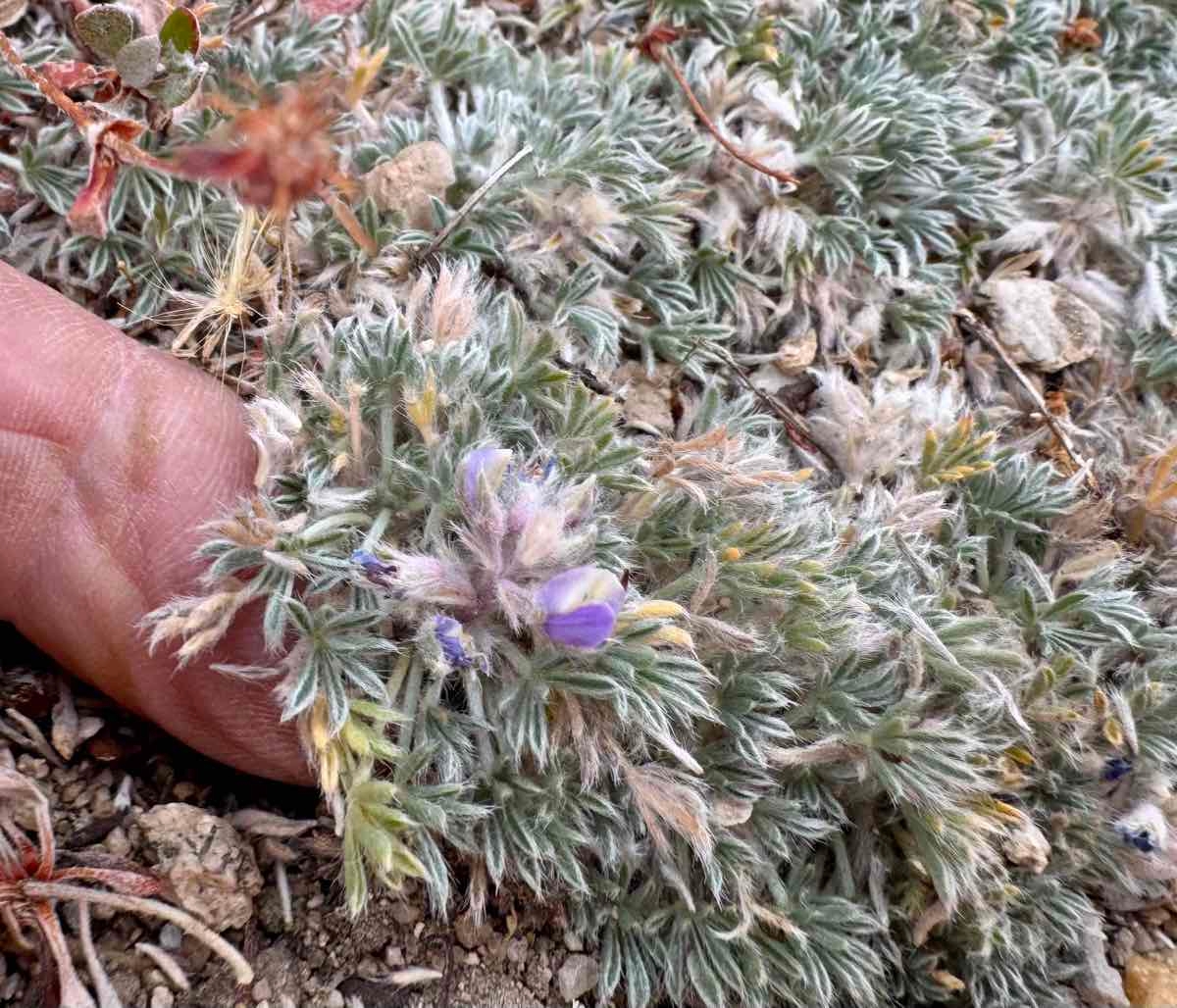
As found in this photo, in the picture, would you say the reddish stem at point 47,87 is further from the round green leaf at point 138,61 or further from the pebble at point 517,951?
the pebble at point 517,951

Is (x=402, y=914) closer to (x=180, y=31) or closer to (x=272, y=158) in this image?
(x=272, y=158)

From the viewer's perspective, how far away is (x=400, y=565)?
6.91 feet

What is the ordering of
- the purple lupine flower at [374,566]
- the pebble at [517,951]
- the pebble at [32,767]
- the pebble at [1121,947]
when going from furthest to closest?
the pebble at [1121,947] → the pebble at [517,951] → the pebble at [32,767] → the purple lupine flower at [374,566]

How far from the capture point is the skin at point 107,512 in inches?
84.9

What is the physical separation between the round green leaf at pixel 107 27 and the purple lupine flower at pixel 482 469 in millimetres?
1294

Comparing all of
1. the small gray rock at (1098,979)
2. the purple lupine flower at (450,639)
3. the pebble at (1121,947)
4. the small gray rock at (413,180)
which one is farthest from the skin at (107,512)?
the pebble at (1121,947)

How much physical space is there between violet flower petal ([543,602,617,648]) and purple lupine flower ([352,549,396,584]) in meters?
0.34

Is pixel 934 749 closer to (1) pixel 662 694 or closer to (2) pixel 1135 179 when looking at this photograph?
(1) pixel 662 694

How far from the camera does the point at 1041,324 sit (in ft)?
10.8

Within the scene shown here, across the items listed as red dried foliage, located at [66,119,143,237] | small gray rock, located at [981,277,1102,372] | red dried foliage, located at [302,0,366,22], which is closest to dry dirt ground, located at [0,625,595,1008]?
red dried foliage, located at [66,119,143,237]

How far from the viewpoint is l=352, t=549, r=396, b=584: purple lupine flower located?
2096mm

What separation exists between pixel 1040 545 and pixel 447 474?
172 cm

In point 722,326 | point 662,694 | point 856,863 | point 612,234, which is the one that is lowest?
point 856,863

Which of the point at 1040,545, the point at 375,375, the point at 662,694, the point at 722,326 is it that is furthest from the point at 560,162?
the point at 1040,545
